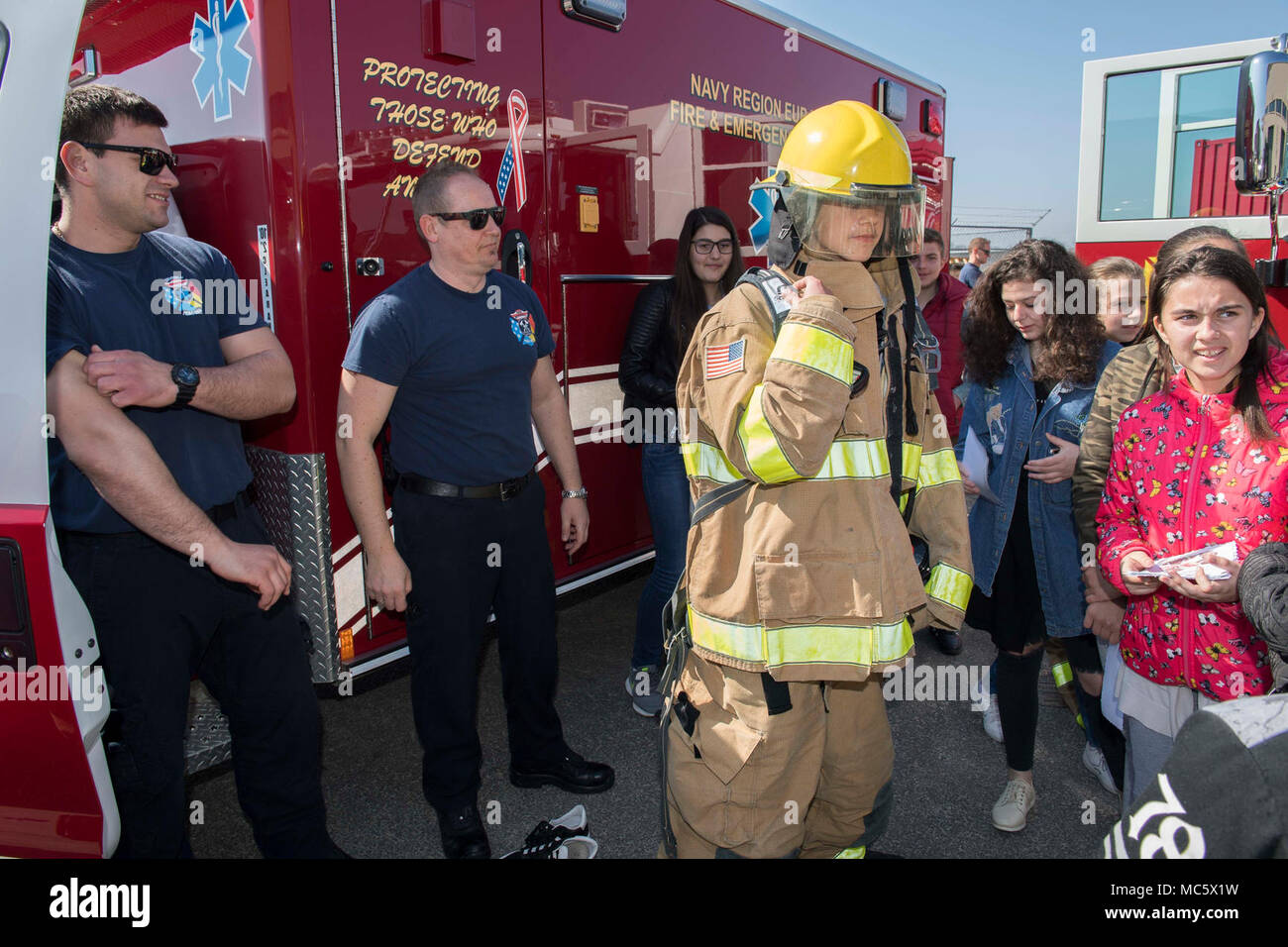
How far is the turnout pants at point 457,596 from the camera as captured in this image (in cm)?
270

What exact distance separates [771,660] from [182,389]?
147cm

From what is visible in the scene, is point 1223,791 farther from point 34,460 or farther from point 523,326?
point 523,326

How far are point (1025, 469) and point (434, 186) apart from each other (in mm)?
2015

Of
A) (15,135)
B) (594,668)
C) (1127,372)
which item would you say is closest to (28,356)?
(15,135)

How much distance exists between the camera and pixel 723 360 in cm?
180

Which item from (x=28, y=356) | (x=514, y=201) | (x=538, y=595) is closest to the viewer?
(x=28, y=356)

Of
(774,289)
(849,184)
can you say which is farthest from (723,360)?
(849,184)

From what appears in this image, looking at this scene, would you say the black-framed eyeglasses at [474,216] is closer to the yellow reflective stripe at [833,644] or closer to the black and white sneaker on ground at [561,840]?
the yellow reflective stripe at [833,644]

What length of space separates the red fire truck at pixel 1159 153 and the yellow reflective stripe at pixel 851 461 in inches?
140

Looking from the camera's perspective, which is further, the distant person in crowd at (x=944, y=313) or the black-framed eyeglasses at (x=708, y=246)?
the distant person in crowd at (x=944, y=313)

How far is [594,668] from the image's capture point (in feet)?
14.1

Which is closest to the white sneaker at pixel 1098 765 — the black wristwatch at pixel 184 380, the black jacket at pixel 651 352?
the black jacket at pixel 651 352
